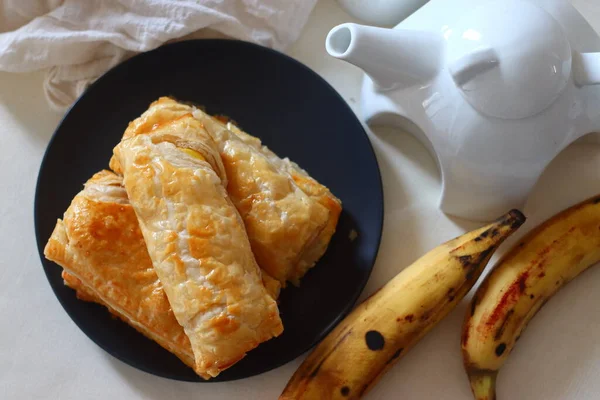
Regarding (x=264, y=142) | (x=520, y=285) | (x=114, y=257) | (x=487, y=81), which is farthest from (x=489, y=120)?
(x=114, y=257)

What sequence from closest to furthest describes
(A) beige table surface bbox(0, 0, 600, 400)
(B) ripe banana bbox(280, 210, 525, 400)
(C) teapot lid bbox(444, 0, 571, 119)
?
(C) teapot lid bbox(444, 0, 571, 119)
(B) ripe banana bbox(280, 210, 525, 400)
(A) beige table surface bbox(0, 0, 600, 400)

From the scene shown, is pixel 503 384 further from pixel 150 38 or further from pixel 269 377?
pixel 150 38

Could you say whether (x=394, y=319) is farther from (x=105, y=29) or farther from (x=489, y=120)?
(x=105, y=29)

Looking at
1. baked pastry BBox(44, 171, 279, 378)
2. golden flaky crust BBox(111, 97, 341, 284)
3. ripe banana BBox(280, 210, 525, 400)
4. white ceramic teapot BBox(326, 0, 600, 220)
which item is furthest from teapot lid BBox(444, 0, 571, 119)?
baked pastry BBox(44, 171, 279, 378)

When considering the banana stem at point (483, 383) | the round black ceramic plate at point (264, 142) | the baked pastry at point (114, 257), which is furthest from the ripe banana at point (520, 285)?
the baked pastry at point (114, 257)

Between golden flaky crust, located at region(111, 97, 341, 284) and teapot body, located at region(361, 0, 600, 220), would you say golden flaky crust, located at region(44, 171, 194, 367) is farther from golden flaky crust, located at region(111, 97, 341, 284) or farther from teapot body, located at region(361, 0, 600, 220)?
teapot body, located at region(361, 0, 600, 220)

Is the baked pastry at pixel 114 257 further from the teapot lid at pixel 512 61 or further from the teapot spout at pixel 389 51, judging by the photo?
the teapot lid at pixel 512 61
